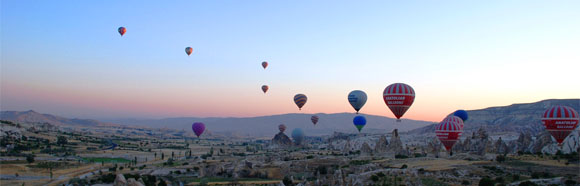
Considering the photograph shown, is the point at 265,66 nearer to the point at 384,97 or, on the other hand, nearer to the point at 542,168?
the point at 384,97

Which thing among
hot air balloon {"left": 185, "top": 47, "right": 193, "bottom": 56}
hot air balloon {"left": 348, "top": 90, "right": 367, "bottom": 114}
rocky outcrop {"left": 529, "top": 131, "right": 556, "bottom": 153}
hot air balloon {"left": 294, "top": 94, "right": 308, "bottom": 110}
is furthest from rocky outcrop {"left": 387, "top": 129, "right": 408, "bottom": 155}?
hot air balloon {"left": 185, "top": 47, "right": 193, "bottom": 56}

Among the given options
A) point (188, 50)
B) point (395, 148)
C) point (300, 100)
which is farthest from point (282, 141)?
point (188, 50)

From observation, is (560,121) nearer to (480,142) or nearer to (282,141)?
(480,142)

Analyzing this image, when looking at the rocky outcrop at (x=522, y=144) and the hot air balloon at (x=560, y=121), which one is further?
the rocky outcrop at (x=522, y=144)

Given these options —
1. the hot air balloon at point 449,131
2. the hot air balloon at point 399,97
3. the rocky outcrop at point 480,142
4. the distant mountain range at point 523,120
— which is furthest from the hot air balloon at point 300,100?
the distant mountain range at point 523,120

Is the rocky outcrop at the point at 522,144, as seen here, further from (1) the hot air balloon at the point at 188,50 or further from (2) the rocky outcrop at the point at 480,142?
(1) the hot air balloon at the point at 188,50

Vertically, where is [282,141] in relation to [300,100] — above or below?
below
